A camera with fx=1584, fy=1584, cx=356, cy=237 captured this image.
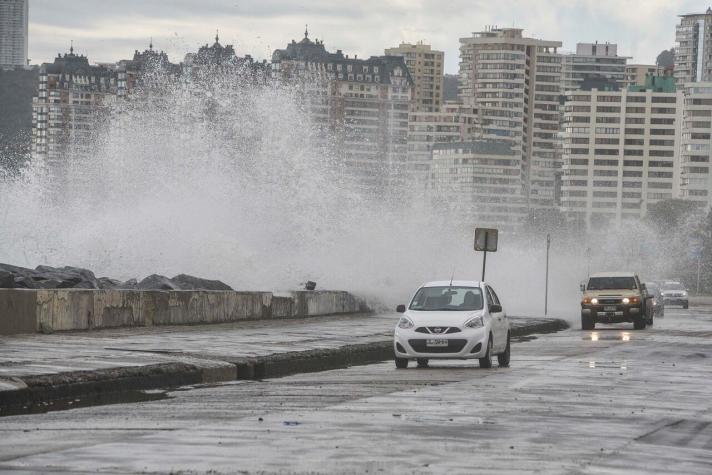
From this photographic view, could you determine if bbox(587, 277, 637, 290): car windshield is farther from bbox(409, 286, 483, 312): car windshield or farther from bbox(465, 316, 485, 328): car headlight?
bbox(465, 316, 485, 328): car headlight

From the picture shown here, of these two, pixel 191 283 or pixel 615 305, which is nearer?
pixel 191 283

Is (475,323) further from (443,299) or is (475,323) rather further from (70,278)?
(70,278)

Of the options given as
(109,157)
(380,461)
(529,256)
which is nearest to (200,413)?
(380,461)

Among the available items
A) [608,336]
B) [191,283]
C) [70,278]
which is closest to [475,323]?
[70,278]

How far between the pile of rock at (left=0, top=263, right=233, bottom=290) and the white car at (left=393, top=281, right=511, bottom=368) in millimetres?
8169

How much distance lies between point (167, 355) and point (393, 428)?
8.92 metres

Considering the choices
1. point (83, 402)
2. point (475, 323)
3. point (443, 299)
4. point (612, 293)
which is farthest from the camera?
point (612, 293)

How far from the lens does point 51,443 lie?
39.6ft

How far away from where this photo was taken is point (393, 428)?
13.6 m

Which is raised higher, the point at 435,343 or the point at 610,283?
the point at 610,283

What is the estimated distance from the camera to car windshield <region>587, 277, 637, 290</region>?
47.7 m

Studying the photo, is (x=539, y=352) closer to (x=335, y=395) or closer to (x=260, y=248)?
(x=335, y=395)

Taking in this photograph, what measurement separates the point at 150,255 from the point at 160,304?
1973 cm

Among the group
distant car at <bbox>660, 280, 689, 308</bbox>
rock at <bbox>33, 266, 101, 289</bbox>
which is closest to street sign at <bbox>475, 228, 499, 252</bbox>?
rock at <bbox>33, 266, 101, 289</bbox>
